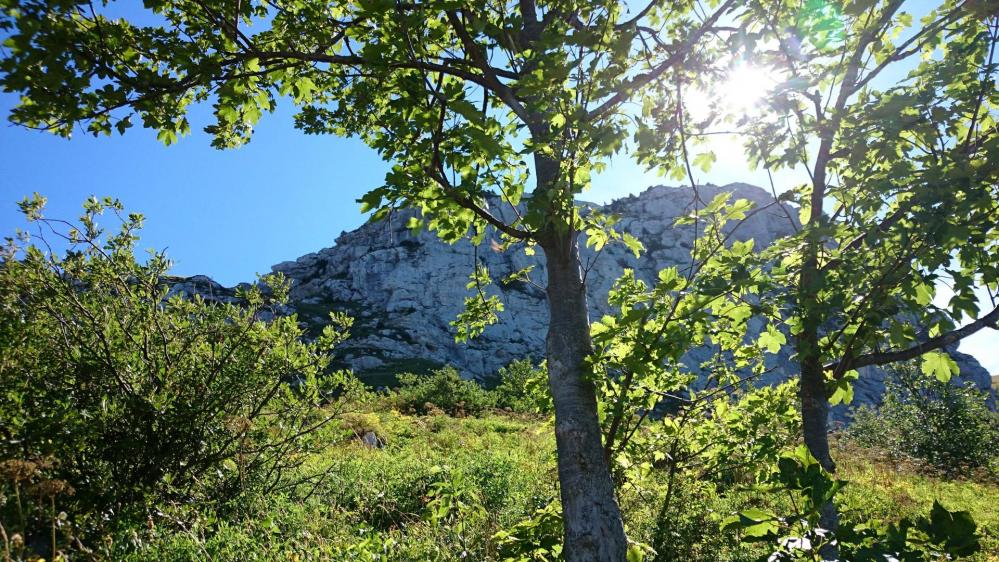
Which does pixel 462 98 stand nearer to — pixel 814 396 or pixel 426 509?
pixel 814 396

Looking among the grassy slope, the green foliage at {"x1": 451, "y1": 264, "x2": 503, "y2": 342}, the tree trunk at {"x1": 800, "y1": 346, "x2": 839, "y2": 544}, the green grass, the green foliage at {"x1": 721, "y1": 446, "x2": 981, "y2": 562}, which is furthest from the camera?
the green grass

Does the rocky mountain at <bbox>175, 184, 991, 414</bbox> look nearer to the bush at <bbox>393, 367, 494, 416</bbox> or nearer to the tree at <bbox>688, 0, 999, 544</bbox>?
the bush at <bbox>393, 367, 494, 416</bbox>

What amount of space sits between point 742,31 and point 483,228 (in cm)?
224

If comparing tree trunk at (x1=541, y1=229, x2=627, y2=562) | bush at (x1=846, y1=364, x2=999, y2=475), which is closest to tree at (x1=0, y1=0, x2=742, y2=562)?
tree trunk at (x1=541, y1=229, x2=627, y2=562)

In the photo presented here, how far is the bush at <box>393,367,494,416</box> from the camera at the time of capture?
2164 centimetres

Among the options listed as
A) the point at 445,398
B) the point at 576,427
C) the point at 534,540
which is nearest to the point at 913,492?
the point at 534,540

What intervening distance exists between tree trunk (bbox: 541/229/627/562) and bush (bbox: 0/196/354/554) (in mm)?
3539

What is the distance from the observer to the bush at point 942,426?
1516cm

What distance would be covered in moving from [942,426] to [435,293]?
6338 centimetres

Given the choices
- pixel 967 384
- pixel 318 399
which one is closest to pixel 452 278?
pixel 967 384

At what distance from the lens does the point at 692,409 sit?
477cm

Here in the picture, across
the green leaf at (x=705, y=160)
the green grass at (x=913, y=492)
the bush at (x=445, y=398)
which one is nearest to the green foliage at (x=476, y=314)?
the green leaf at (x=705, y=160)

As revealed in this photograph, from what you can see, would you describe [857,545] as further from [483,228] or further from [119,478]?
[119,478]

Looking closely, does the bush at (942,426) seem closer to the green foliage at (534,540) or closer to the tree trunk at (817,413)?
the tree trunk at (817,413)
